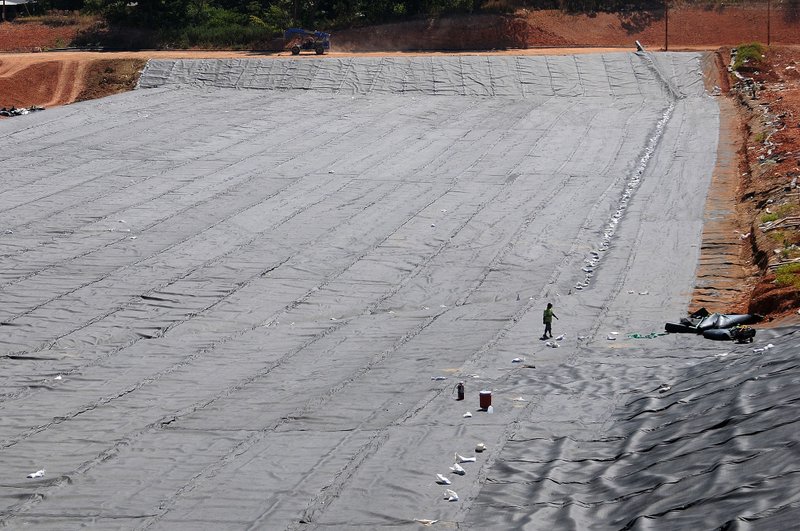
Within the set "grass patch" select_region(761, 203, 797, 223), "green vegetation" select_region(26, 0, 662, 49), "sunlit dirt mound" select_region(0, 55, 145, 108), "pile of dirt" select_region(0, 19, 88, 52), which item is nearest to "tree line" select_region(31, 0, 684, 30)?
"green vegetation" select_region(26, 0, 662, 49)

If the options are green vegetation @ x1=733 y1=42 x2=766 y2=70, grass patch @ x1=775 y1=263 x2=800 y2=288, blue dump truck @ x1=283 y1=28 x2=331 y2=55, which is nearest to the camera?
grass patch @ x1=775 y1=263 x2=800 y2=288

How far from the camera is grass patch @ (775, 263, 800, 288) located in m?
19.0

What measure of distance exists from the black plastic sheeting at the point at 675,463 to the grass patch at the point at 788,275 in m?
4.17

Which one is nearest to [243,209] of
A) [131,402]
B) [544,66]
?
[131,402]

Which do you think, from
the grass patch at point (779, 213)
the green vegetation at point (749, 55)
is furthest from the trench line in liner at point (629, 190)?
the green vegetation at point (749, 55)

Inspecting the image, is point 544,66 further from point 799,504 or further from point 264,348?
point 799,504

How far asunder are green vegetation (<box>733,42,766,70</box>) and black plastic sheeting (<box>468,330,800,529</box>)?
3447 centimetres

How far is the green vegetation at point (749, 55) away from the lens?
46.8 metres

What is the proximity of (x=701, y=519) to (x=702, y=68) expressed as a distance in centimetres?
3997

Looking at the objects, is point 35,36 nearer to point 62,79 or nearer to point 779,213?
point 62,79

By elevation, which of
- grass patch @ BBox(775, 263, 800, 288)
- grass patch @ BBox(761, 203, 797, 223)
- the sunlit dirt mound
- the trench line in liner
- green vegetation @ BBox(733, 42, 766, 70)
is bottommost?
the trench line in liner

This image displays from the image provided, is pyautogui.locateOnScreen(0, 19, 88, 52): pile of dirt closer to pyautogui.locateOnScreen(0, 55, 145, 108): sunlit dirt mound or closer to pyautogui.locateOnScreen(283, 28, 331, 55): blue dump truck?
pyautogui.locateOnScreen(0, 55, 145, 108): sunlit dirt mound

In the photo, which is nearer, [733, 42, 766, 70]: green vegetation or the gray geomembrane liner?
the gray geomembrane liner

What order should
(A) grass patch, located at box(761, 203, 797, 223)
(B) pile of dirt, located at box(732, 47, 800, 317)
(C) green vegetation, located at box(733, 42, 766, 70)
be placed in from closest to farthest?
(B) pile of dirt, located at box(732, 47, 800, 317) → (A) grass patch, located at box(761, 203, 797, 223) → (C) green vegetation, located at box(733, 42, 766, 70)
